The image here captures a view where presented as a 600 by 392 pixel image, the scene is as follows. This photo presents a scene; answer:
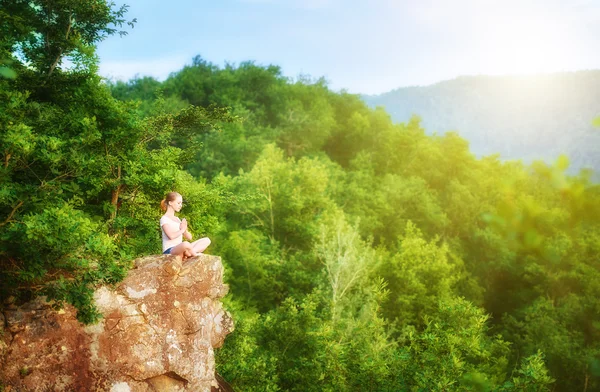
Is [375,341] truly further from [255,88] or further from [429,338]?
[255,88]

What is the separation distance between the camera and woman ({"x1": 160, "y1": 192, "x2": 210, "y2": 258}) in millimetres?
9602

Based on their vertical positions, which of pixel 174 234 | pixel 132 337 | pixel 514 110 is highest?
pixel 174 234

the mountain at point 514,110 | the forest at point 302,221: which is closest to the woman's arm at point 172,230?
the forest at point 302,221

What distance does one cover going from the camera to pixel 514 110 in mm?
115062

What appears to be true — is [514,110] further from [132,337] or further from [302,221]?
[132,337]

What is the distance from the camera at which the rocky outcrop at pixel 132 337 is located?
314 inches

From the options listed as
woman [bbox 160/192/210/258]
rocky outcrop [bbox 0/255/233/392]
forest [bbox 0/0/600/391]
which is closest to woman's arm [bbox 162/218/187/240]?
woman [bbox 160/192/210/258]

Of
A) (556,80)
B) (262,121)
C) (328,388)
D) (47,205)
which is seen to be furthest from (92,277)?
(556,80)

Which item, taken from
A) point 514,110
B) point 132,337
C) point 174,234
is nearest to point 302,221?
point 174,234

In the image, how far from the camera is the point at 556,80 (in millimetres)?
79750

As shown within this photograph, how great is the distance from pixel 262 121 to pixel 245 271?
2445cm

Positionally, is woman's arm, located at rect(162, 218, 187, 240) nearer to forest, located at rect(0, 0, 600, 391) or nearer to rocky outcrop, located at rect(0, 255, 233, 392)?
rocky outcrop, located at rect(0, 255, 233, 392)

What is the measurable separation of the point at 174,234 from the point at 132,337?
2.17 m

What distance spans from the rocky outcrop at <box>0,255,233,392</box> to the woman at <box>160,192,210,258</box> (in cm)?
22
